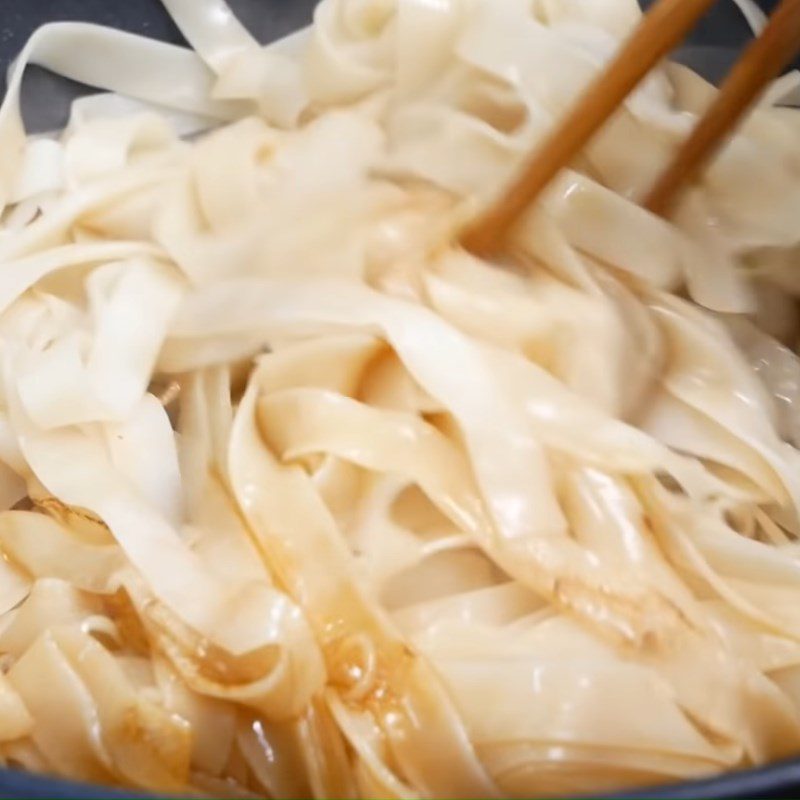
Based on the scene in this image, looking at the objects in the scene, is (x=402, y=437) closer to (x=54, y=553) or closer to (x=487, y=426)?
(x=487, y=426)

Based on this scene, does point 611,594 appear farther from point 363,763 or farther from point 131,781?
point 131,781

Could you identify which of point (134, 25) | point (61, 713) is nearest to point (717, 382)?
point (61, 713)

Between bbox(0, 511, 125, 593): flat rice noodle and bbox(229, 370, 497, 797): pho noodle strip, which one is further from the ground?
bbox(229, 370, 497, 797): pho noodle strip

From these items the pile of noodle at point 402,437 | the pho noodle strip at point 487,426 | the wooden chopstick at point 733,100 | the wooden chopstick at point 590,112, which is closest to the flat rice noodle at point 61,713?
the pile of noodle at point 402,437

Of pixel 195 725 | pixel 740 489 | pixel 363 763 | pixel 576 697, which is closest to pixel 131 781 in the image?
pixel 195 725

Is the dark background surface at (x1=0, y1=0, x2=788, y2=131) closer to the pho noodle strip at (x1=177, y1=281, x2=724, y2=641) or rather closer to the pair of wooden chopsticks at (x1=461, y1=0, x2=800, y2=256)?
the pair of wooden chopsticks at (x1=461, y1=0, x2=800, y2=256)

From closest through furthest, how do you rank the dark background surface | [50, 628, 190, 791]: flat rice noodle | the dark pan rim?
the dark pan rim → [50, 628, 190, 791]: flat rice noodle → the dark background surface

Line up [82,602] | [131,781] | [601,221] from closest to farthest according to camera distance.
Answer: [131,781] → [82,602] → [601,221]

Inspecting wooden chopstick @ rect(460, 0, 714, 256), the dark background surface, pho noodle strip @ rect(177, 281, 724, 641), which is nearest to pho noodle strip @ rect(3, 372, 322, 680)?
pho noodle strip @ rect(177, 281, 724, 641)
